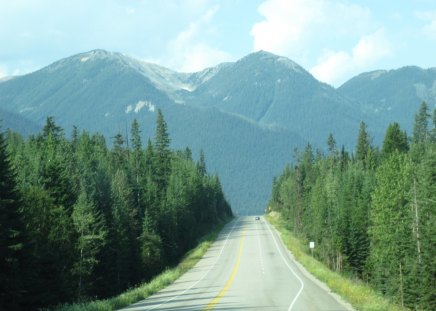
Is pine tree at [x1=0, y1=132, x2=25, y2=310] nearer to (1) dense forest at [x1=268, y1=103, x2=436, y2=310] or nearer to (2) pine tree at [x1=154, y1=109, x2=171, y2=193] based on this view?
(1) dense forest at [x1=268, y1=103, x2=436, y2=310]

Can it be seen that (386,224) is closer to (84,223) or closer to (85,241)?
(84,223)

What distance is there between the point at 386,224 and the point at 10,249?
38.4 metres

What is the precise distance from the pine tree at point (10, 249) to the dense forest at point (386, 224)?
27.7 m

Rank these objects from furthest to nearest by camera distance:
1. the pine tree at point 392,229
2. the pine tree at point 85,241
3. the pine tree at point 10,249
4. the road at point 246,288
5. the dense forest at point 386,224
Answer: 1. the pine tree at point 392,229
2. the dense forest at point 386,224
3. the pine tree at point 85,241
4. the pine tree at point 10,249
5. the road at point 246,288

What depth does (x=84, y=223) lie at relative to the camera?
4703 cm

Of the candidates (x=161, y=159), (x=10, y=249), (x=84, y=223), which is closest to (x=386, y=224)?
(x=84, y=223)

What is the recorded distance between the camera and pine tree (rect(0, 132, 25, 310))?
2983 centimetres

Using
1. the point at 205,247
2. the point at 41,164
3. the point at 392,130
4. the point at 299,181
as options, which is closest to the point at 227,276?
the point at 41,164

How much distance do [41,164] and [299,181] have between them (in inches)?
2481

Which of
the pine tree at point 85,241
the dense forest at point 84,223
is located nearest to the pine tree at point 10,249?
the dense forest at point 84,223

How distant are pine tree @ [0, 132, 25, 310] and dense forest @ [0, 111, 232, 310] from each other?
49 millimetres

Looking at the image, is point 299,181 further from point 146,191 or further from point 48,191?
point 48,191

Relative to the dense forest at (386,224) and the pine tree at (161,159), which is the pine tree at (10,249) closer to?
the dense forest at (386,224)

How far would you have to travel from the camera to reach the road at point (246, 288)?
2536cm
